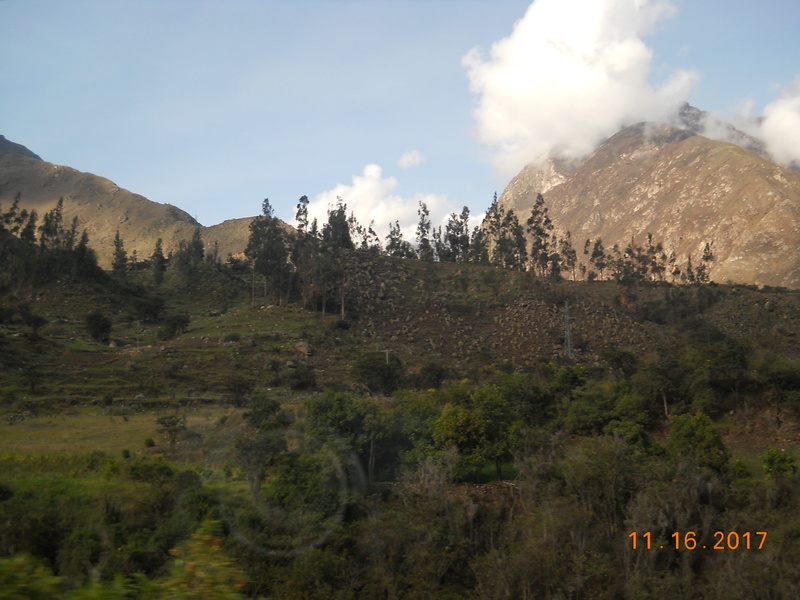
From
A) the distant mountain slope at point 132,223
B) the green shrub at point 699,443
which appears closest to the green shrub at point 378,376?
the green shrub at point 699,443

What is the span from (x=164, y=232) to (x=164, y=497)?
16660 cm

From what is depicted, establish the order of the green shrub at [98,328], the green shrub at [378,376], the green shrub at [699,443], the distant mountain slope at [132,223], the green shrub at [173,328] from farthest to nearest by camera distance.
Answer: the distant mountain slope at [132,223]
the green shrub at [173,328]
the green shrub at [98,328]
the green shrub at [378,376]
the green shrub at [699,443]

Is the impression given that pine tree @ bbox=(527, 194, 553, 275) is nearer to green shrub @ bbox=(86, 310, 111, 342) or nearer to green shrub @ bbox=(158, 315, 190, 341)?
green shrub @ bbox=(158, 315, 190, 341)

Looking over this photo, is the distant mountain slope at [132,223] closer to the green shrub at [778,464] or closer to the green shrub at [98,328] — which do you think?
the green shrub at [98,328]

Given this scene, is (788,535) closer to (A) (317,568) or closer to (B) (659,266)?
(A) (317,568)

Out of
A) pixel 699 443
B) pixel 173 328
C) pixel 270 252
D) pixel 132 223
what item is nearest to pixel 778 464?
pixel 699 443

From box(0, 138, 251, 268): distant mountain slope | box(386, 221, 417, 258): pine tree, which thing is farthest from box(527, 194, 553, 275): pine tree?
box(0, 138, 251, 268): distant mountain slope

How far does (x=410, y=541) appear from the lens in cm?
2227

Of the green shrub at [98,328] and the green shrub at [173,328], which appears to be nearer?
the green shrub at [98,328]
